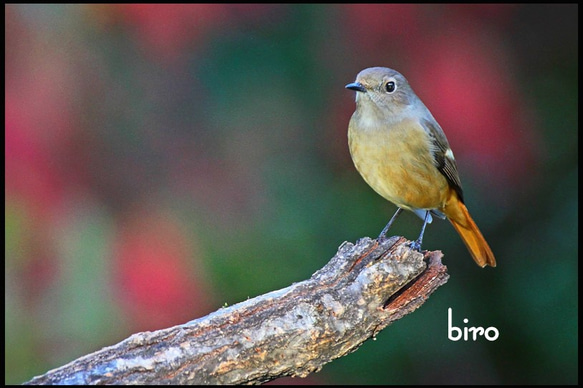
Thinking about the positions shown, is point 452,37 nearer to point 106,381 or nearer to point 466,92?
point 466,92

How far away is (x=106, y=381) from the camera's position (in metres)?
3.03

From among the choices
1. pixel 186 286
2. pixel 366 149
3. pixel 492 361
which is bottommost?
pixel 492 361

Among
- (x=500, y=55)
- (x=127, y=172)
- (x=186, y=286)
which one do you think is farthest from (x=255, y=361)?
(x=500, y=55)

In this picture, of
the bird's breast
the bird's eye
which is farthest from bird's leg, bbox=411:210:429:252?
the bird's eye

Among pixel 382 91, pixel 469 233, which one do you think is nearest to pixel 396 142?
pixel 382 91

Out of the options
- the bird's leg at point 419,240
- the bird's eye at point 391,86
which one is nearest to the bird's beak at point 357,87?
the bird's eye at point 391,86

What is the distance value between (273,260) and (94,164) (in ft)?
3.94

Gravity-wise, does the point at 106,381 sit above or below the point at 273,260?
below

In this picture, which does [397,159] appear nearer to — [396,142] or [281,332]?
[396,142]

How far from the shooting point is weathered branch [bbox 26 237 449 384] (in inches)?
123

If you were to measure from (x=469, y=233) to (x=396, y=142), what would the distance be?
34.6 inches

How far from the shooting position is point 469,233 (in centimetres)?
509

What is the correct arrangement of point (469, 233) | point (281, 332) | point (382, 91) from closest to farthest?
1. point (281, 332)
2. point (382, 91)
3. point (469, 233)

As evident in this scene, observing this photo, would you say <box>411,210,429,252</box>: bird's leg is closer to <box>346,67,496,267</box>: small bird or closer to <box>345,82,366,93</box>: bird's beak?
<box>346,67,496,267</box>: small bird
